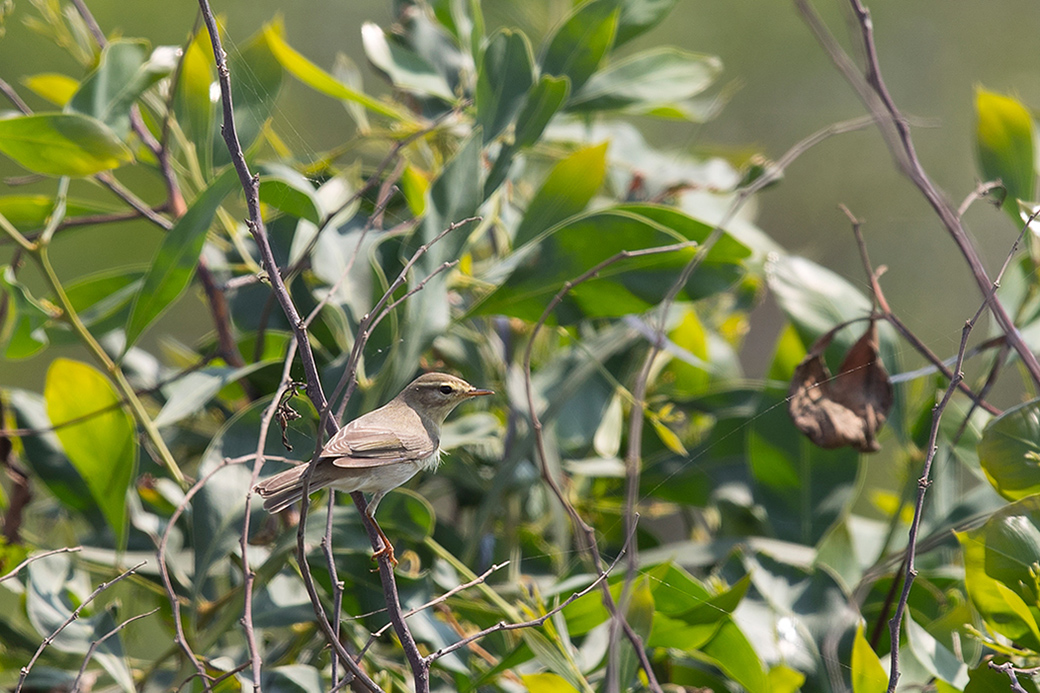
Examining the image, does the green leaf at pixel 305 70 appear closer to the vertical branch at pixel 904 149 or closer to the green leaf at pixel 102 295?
the green leaf at pixel 102 295

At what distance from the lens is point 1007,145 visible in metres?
0.86

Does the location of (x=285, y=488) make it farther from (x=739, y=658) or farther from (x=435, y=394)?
(x=739, y=658)

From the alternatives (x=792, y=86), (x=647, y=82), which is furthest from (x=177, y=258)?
(x=792, y=86)

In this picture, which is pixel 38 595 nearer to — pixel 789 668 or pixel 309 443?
pixel 309 443

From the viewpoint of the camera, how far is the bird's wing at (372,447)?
473 mm

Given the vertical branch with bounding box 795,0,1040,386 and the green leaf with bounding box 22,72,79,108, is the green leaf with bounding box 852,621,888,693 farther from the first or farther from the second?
the green leaf with bounding box 22,72,79,108

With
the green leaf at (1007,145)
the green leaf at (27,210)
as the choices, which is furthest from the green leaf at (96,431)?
the green leaf at (1007,145)

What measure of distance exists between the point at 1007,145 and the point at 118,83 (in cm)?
84

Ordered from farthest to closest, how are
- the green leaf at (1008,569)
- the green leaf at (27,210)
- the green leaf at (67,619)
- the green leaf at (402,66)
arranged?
the green leaf at (402,66) → the green leaf at (27,210) → the green leaf at (67,619) → the green leaf at (1008,569)

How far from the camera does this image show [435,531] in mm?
888

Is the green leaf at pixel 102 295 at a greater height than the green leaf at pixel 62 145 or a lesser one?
lesser

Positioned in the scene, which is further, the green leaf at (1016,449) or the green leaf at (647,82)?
the green leaf at (647,82)

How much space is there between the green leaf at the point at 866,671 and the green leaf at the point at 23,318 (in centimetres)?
71

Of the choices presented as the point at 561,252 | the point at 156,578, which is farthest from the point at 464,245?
the point at 156,578
